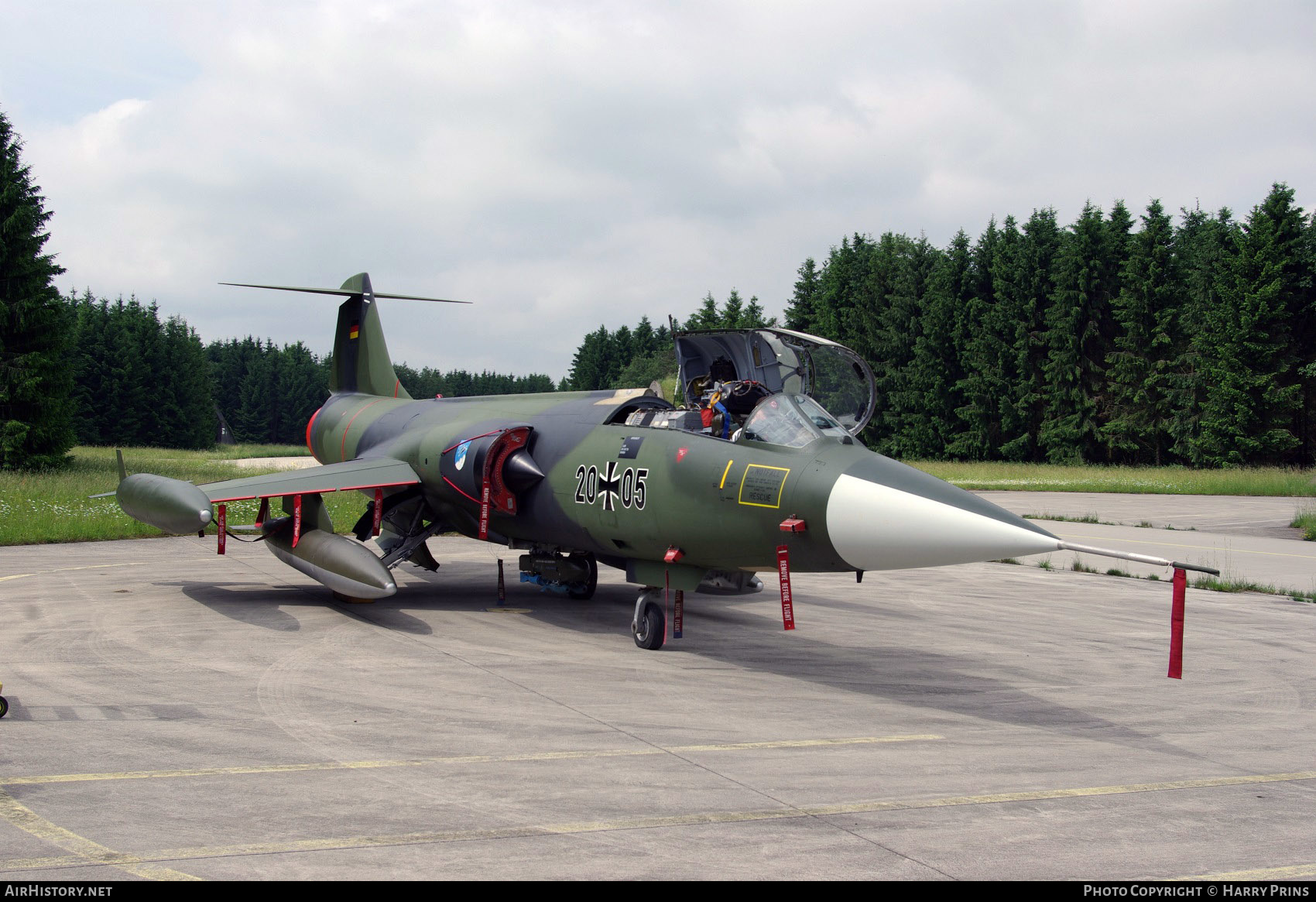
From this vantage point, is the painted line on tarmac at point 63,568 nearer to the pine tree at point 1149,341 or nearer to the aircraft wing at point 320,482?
the aircraft wing at point 320,482

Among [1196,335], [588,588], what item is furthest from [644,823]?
[1196,335]

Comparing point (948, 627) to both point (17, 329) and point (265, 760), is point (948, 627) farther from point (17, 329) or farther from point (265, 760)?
point (17, 329)

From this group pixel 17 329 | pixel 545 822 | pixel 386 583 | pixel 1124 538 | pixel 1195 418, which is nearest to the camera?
pixel 545 822

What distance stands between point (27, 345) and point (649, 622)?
36.1 meters

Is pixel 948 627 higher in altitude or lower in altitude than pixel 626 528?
lower

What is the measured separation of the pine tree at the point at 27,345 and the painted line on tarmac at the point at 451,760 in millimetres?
35148

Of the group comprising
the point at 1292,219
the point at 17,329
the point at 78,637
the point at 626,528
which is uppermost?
the point at 1292,219

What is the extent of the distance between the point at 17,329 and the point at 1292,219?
58.2 m

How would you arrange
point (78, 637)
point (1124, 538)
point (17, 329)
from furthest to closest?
point (17, 329), point (1124, 538), point (78, 637)

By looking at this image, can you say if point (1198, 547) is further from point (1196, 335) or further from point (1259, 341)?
point (1196, 335)

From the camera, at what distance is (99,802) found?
5801 mm

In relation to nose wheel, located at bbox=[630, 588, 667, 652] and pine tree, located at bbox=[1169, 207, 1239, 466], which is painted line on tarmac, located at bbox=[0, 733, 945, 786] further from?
pine tree, located at bbox=[1169, 207, 1239, 466]

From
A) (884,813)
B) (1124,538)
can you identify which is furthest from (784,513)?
(1124,538)

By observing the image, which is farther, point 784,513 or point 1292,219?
point 1292,219
